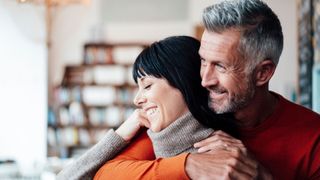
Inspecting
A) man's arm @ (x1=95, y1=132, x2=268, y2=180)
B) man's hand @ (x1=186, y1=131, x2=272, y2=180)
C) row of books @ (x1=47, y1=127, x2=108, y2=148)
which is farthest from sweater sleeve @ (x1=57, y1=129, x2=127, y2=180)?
row of books @ (x1=47, y1=127, x2=108, y2=148)

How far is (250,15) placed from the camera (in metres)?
1.35

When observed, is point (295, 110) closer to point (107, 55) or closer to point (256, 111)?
point (256, 111)

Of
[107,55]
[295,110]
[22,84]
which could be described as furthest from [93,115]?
[295,110]

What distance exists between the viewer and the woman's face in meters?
1.38

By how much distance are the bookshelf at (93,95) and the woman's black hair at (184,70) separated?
6753 millimetres

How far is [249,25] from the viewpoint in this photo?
1.34m

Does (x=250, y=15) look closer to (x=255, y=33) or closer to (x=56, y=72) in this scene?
(x=255, y=33)

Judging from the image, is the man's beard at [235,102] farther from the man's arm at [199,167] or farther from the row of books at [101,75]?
the row of books at [101,75]

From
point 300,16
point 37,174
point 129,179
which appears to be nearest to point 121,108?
point 300,16

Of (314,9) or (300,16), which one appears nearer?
(314,9)

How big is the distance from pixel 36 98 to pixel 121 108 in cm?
126

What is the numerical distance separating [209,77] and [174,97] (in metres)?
0.10

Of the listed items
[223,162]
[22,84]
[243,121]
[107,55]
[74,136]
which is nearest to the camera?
[223,162]

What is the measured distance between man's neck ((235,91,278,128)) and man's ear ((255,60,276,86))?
2.0 inches
